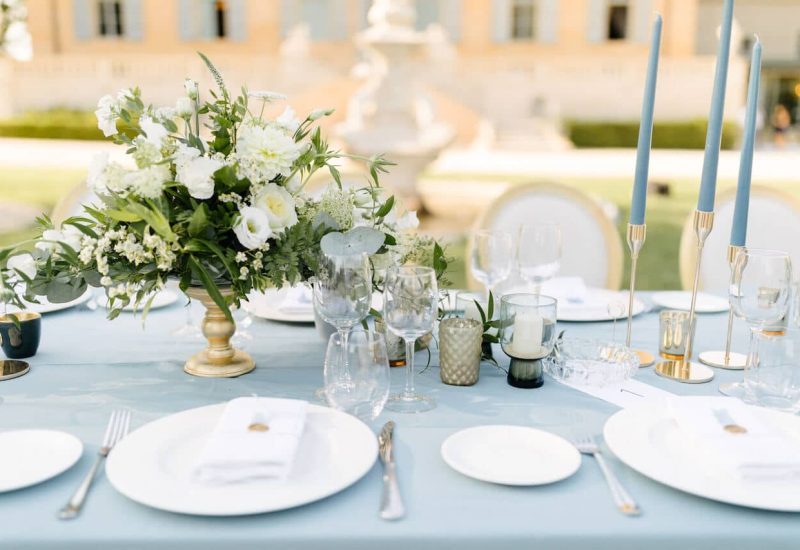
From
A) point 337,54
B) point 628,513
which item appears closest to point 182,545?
point 628,513

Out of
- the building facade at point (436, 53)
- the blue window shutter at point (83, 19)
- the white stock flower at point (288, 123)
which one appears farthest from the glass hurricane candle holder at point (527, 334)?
the blue window shutter at point (83, 19)

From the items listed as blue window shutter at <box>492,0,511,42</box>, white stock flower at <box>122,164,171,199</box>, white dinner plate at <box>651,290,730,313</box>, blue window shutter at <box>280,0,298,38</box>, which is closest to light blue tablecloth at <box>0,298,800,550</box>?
white stock flower at <box>122,164,171,199</box>

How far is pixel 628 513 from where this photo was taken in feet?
3.47

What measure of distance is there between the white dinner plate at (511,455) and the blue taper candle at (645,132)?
542 millimetres

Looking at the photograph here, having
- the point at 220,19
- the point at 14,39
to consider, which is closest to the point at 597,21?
the point at 220,19

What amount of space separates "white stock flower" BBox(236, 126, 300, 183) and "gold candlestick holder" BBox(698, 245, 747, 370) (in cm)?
93

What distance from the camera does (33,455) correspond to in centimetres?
119

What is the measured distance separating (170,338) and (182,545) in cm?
91

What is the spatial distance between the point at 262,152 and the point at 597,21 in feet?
65.5

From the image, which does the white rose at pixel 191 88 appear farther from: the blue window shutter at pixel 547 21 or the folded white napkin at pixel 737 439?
the blue window shutter at pixel 547 21

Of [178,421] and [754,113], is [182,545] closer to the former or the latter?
[178,421]

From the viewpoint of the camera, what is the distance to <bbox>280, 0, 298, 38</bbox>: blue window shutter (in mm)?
19766

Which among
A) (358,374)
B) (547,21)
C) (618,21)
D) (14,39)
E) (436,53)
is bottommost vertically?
(358,374)

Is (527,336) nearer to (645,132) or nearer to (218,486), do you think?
(645,132)
